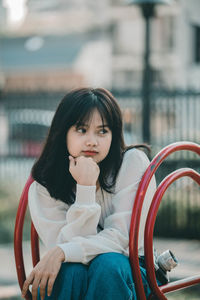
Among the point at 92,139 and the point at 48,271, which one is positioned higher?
the point at 92,139

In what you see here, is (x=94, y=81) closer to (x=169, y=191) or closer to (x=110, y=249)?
(x=169, y=191)

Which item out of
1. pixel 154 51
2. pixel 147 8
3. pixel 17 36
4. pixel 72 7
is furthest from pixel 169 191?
pixel 72 7

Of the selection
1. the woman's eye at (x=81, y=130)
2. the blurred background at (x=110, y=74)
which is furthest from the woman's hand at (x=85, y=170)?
the blurred background at (x=110, y=74)

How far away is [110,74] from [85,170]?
24204mm

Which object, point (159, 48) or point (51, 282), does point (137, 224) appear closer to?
point (51, 282)

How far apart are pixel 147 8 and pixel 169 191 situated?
208cm

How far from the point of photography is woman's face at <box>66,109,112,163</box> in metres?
2.25

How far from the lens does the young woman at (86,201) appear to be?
2.03 metres

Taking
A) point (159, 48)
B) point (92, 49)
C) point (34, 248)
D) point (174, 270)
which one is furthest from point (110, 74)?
point (34, 248)

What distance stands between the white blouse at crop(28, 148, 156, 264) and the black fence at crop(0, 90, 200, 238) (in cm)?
327

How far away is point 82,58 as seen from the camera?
84.3ft

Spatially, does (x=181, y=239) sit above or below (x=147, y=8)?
below

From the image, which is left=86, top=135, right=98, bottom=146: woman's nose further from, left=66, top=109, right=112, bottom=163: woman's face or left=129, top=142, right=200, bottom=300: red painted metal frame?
left=129, top=142, right=200, bottom=300: red painted metal frame

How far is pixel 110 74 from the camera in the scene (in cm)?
2609
